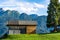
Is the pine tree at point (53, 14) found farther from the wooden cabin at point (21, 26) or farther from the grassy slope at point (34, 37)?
the wooden cabin at point (21, 26)

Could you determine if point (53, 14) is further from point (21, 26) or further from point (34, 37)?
point (21, 26)

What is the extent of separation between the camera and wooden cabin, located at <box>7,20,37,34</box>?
14101mm

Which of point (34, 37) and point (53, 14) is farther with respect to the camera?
point (53, 14)

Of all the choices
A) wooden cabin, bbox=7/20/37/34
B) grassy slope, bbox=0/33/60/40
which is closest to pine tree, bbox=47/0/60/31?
grassy slope, bbox=0/33/60/40

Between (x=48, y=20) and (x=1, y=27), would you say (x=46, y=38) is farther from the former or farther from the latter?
(x=1, y=27)

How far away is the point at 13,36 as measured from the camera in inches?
558

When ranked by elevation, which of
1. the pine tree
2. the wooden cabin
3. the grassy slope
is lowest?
the grassy slope

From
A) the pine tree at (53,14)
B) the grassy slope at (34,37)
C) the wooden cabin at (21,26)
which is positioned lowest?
the grassy slope at (34,37)

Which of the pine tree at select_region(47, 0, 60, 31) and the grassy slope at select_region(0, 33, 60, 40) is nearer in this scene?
the grassy slope at select_region(0, 33, 60, 40)

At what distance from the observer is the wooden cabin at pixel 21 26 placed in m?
14.1

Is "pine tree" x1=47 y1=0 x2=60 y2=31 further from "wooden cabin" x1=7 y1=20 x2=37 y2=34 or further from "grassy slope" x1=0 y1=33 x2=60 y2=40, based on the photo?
"wooden cabin" x1=7 y1=20 x2=37 y2=34

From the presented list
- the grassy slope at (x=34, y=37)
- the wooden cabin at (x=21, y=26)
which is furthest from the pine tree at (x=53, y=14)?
the wooden cabin at (x=21, y=26)

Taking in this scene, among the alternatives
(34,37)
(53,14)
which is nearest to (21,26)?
(34,37)

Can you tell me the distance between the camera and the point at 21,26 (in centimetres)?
1425
